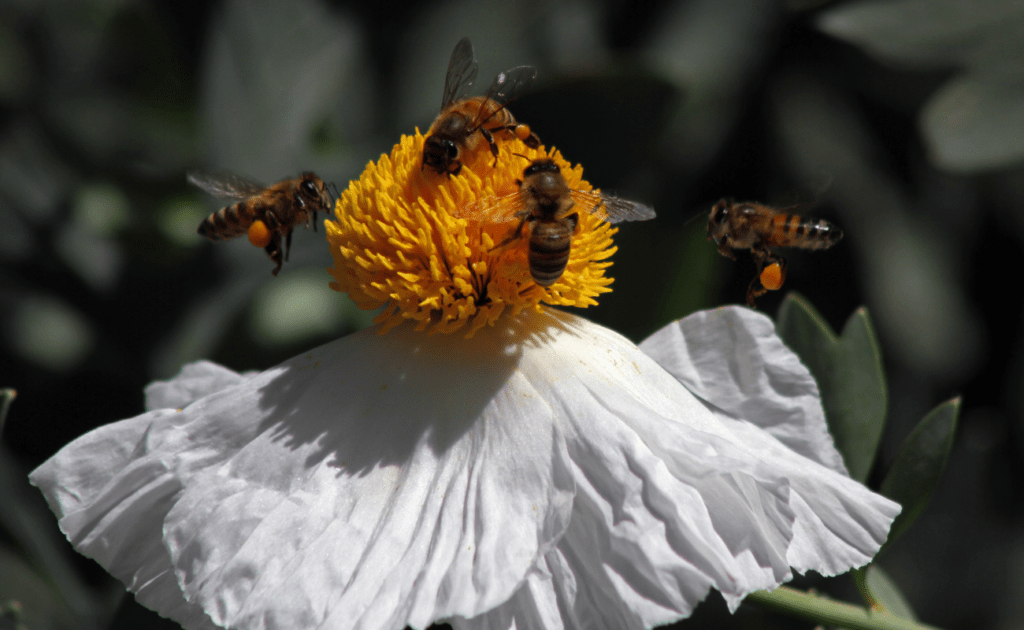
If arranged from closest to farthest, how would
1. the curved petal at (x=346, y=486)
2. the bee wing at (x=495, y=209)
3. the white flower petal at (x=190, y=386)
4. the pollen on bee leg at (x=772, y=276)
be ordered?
the curved petal at (x=346, y=486), the bee wing at (x=495, y=209), the pollen on bee leg at (x=772, y=276), the white flower petal at (x=190, y=386)

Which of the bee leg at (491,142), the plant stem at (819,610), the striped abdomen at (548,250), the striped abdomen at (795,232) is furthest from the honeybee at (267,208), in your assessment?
the plant stem at (819,610)

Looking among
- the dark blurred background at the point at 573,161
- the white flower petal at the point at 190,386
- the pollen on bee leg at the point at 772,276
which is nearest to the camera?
the pollen on bee leg at the point at 772,276

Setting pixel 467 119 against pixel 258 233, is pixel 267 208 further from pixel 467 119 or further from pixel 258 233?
pixel 467 119

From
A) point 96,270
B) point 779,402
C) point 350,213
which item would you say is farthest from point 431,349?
point 96,270

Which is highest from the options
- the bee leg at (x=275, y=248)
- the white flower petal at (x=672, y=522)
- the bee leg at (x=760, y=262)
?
the bee leg at (x=275, y=248)

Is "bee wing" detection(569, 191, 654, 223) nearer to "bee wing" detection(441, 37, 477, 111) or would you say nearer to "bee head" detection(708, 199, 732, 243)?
"bee head" detection(708, 199, 732, 243)

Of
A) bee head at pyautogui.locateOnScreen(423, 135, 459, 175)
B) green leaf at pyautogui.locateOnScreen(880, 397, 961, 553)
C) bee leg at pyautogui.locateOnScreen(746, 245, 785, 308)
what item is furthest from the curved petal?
green leaf at pyautogui.locateOnScreen(880, 397, 961, 553)

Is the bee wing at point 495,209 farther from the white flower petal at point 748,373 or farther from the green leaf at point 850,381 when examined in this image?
the green leaf at point 850,381

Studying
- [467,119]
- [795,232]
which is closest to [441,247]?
[467,119]
